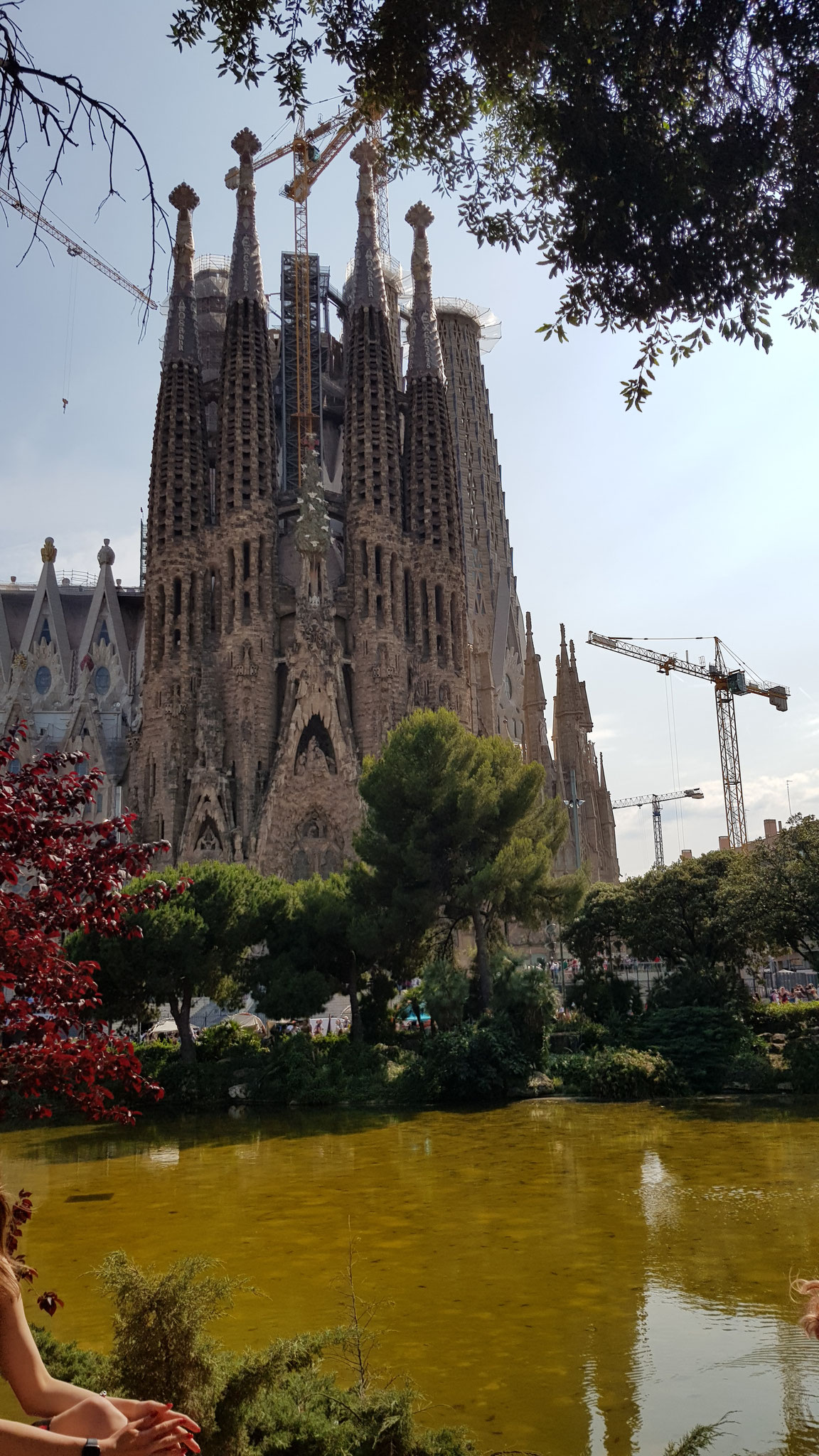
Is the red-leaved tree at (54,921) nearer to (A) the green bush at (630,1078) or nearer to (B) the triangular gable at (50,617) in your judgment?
(A) the green bush at (630,1078)

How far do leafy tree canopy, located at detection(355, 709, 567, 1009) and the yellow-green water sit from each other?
20.7 feet

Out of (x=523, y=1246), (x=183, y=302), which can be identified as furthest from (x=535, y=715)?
(x=523, y=1246)

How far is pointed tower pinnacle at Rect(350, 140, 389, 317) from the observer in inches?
1714

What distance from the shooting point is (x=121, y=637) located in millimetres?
50781

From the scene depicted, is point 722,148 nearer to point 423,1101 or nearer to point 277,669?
point 423,1101

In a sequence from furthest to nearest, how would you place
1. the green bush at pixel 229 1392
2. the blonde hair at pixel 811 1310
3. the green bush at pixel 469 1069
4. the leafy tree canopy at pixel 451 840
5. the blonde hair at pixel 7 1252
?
the leafy tree canopy at pixel 451 840 < the green bush at pixel 469 1069 < the green bush at pixel 229 1392 < the blonde hair at pixel 811 1310 < the blonde hair at pixel 7 1252

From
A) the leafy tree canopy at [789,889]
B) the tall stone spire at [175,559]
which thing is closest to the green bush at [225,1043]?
the leafy tree canopy at [789,889]

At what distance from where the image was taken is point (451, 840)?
2227 centimetres

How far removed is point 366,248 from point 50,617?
2220cm

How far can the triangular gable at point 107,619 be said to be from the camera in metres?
50.6

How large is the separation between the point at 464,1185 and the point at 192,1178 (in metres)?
3.28

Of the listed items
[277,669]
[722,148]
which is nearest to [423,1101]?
[722,148]

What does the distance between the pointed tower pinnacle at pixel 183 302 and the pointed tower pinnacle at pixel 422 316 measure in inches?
344

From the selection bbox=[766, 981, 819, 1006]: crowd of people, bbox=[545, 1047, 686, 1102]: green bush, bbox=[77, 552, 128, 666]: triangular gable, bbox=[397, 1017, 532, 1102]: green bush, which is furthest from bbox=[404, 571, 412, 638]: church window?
bbox=[545, 1047, 686, 1102]: green bush
